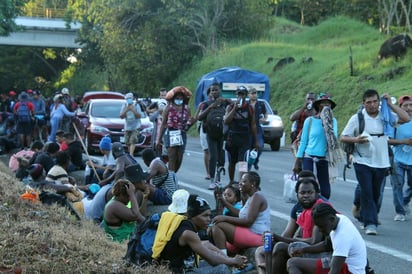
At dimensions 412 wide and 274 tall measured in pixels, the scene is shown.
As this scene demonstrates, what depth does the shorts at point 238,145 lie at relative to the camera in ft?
48.0

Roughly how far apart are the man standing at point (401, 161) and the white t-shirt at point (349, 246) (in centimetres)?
503

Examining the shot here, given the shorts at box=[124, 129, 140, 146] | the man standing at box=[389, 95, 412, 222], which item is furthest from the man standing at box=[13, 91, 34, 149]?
the man standing at box=[389, 95, 412, 222]

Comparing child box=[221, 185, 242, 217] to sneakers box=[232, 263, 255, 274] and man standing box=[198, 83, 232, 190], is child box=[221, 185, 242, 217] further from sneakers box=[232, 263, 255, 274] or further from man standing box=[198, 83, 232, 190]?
man standing box=[198, 83, 232, 190]

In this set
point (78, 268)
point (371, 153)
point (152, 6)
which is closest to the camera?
point (78, 268)

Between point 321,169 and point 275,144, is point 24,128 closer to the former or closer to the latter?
point 275,144

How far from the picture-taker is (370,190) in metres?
11.3

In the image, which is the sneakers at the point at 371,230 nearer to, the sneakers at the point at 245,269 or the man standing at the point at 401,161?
the man standing at the point at 401,161

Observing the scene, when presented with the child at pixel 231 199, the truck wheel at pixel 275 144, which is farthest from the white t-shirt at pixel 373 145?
the truck wheel at pixel 275 144

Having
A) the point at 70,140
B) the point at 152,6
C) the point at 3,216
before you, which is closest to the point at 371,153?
the point at 3,216

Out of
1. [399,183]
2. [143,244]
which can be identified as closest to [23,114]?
[399,183]

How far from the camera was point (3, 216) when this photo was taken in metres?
8.81

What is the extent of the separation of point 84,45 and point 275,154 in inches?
1495

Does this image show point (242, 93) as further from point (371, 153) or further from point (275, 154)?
point (275, 154)

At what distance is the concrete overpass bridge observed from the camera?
5950 centimetres
